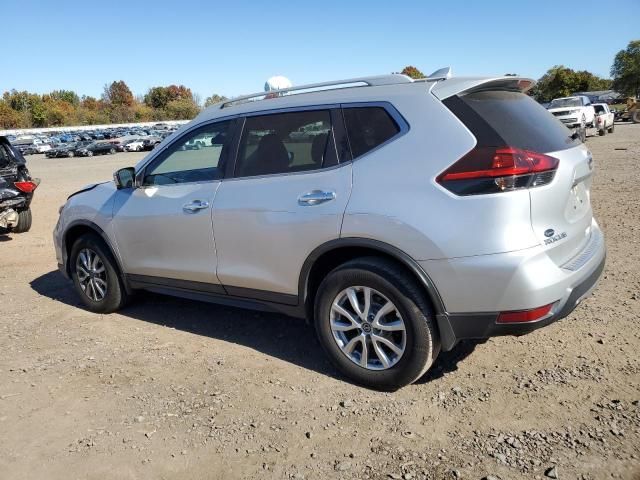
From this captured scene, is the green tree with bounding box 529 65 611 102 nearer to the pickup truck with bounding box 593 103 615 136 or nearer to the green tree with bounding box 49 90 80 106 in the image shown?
the pickup truck with bounding box 593 103 615 136

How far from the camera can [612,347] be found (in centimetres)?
381

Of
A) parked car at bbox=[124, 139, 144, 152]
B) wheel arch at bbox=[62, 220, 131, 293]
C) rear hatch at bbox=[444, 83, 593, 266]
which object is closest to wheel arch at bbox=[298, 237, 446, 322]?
rear hatch at bbox=[444, 83, 593, 266]

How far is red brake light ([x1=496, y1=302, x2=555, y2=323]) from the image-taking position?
2.99 m

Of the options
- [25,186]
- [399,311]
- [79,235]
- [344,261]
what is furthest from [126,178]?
[25,186]

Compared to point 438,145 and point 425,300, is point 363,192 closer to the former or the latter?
point 438,145

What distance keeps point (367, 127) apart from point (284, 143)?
0.69 m

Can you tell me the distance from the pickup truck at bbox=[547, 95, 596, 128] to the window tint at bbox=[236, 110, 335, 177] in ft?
71.7

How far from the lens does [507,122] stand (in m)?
3.22

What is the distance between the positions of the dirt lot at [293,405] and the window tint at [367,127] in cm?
157

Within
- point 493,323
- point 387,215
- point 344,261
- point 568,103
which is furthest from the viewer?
point 568,103

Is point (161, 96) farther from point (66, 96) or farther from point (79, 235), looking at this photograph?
point (79, 235)

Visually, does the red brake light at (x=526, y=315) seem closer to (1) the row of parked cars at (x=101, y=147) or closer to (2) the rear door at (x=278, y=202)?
(2) the rear door at (x=278, y=202)

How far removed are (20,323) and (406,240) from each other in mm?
3982

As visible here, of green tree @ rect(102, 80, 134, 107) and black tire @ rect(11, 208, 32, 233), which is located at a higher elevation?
green tree @ rect(102, 80, 134, 107)
